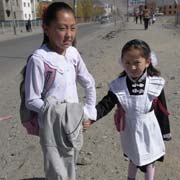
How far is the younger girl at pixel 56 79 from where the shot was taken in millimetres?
2346

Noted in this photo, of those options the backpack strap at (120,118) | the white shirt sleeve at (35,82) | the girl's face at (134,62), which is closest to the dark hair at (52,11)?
the white shirt sleeve at (35,82)

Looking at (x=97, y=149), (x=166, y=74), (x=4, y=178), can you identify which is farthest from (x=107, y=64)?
(x=4, y=178)

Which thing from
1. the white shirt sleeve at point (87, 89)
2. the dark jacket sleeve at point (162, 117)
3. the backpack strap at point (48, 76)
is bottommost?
the dark jacket sleeve at point (162, 117)

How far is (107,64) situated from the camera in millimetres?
10484

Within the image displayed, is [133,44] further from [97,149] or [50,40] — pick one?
[97,149]

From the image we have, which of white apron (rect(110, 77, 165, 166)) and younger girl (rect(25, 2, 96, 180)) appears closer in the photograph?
younger girl (rect(25, 2, 96, 180))

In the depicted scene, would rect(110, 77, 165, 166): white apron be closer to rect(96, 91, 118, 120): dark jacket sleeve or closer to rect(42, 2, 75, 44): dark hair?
rect(96, 91, 118, 120): dark jacket sleeve

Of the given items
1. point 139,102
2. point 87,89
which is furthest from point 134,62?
point 87,89

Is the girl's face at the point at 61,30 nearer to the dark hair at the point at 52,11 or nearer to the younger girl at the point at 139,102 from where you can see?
the dark hair at the point at 52,11

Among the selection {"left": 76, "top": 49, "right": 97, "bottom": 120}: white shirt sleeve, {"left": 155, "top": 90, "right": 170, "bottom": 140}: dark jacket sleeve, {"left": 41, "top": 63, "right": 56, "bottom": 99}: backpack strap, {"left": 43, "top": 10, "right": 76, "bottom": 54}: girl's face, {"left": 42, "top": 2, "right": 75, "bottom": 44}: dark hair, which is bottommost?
{"left": 155, "top": 90, "right": 170, "bottom": 140}: dark jacket sleeve

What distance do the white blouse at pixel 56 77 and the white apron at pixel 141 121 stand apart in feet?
0.82

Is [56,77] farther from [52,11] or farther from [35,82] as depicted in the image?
[52,11]

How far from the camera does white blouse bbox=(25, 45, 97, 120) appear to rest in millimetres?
2343

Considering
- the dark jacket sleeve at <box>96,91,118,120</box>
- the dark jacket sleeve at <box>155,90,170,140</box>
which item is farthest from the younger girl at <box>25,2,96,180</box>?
the dark jacket sleeve at <box>155,90,170,140</box>
